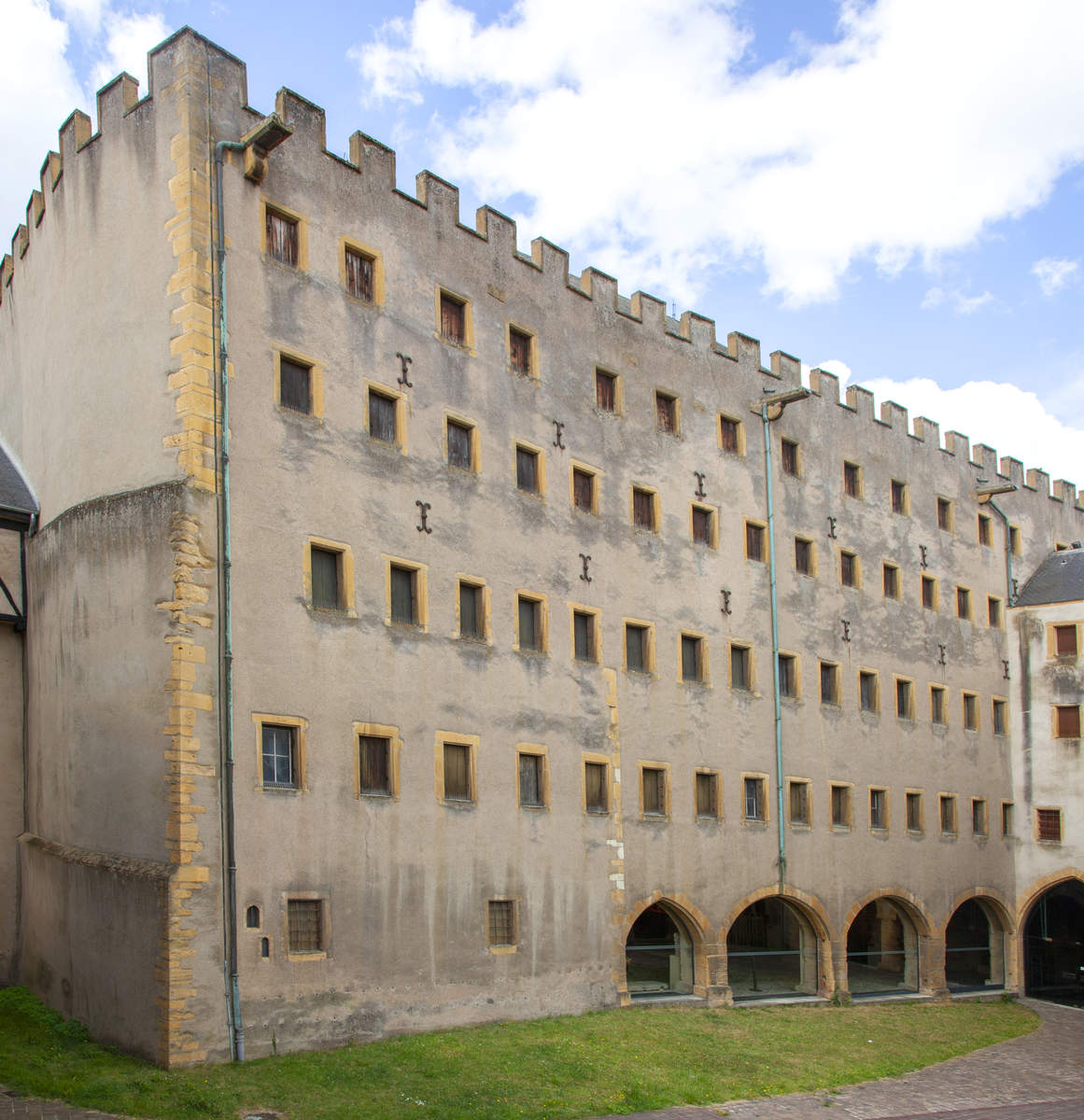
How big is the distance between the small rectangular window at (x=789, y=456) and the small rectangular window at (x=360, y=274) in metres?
15.9

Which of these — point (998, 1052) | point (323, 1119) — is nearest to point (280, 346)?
point (323, 1119)

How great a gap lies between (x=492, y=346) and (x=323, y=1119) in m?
17.8

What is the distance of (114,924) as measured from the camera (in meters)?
23.8

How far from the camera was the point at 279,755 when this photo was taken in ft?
82.1

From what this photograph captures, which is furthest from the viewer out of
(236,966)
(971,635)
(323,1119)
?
(971,635)

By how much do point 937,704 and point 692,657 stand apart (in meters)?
13.0

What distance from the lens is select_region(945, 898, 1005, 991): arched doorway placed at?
45.4 m

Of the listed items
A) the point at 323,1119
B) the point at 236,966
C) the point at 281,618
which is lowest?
the point at 323,1119

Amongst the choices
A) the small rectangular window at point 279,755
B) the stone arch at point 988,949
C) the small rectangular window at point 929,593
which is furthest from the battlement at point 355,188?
the stone arch at point 988,949

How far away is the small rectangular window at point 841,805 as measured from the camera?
39.2m

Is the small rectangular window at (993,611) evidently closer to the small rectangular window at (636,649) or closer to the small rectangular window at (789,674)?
the small rectangular window at (789,674)

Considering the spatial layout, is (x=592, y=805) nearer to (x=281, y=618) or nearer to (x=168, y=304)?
(x=281, y=618)

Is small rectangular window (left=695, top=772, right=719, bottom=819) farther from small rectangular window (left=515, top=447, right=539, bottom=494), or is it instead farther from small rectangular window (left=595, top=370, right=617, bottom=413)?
small rectangular window (left=595, top=370, right=617, bottom=413)

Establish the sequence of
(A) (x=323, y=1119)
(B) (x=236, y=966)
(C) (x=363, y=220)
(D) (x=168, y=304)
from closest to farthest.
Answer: (A) (x=323, y=1119)
(B) (x=236, y=966)
(D) (x=168, y=304)
(C) (x=363, y=220)
